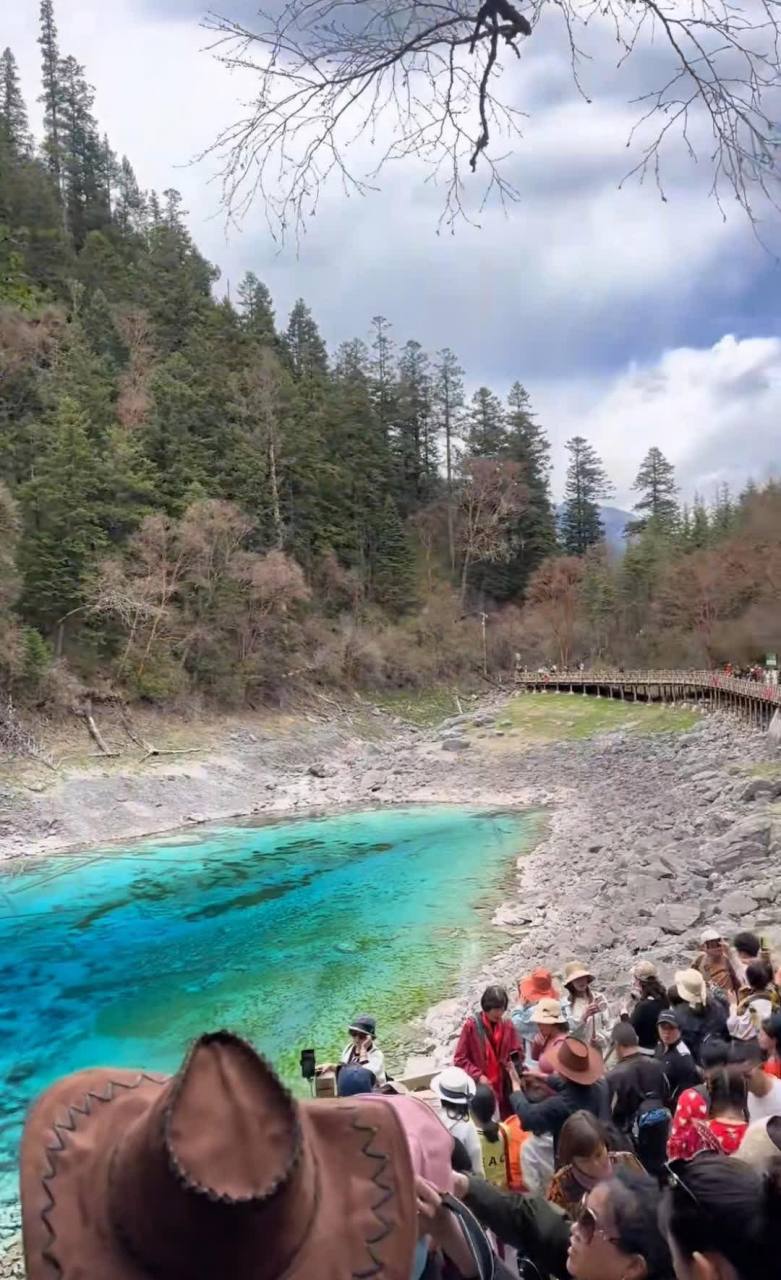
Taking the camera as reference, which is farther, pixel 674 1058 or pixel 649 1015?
pixel 649 1015

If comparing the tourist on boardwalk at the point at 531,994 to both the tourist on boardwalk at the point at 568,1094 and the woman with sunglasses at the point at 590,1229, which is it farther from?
the woman with sunglasses at the point at 590,1229

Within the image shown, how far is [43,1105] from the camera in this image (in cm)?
122

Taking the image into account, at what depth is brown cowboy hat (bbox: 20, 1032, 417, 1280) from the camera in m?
0.99

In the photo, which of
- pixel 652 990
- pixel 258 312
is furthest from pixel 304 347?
pixel 652 990

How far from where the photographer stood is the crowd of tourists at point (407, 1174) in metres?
1.02

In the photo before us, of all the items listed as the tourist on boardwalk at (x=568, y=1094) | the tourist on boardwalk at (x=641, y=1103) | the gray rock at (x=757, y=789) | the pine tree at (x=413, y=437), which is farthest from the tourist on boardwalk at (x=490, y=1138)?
the pine tree at (x=413, y=437)

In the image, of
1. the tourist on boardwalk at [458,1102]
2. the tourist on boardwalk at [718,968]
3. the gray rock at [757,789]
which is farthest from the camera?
the gray rock at [757,789]

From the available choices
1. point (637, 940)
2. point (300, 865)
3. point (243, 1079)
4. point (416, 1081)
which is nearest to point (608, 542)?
point (300, 865)

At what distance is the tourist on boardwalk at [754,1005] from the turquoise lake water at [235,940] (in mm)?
4296

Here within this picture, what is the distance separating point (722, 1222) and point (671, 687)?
36.4 metres

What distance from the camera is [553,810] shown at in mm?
20891

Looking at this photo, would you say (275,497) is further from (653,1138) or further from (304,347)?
(653,1138)

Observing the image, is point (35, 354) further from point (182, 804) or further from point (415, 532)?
point (415, 532)

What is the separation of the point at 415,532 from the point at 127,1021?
44.7 meters
